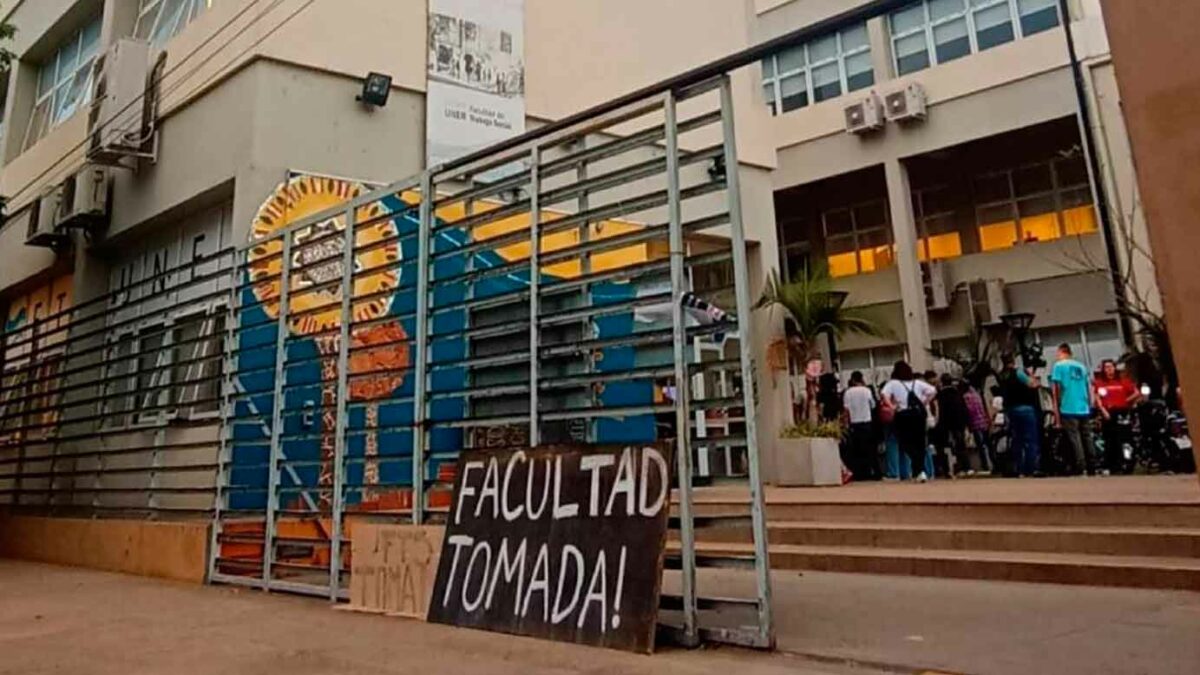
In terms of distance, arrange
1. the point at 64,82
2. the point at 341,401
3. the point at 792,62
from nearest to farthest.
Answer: the point at 341,401, the point at 64,82, the point at 792,62

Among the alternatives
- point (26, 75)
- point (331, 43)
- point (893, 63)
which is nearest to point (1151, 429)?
point (331, 43)

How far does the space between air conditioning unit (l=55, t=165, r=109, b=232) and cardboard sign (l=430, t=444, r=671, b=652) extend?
8012mm

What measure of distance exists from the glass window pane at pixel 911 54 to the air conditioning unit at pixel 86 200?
661 inches

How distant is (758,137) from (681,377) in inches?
369

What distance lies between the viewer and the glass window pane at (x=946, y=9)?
62.3 feet

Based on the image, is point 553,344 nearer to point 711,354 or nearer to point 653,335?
point 653,335

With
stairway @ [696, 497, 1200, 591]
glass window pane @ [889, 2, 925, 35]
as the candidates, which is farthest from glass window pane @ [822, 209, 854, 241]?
stairway @ [696, 497, 1200, 591]

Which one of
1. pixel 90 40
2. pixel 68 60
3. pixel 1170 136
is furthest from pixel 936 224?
pixel 1170 136

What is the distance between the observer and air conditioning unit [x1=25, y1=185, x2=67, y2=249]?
35.5 ft

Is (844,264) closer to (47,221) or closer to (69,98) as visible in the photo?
(69,98)

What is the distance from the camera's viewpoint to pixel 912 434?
1024cm

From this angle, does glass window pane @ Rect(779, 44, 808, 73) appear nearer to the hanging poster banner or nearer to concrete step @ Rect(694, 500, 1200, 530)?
the hanging poster banner

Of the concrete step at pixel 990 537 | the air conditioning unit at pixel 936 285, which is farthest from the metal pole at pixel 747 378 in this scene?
the air conditioning unit at pixel 936 285

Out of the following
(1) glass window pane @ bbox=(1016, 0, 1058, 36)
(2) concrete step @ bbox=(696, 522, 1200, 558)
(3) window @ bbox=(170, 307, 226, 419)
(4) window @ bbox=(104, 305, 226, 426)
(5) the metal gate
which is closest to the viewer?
(5) the metal gate
